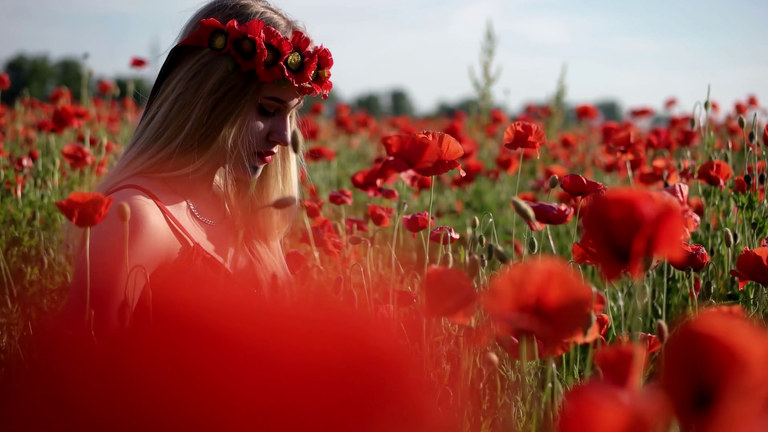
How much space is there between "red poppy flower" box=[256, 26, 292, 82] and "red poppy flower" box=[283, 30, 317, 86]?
2cm

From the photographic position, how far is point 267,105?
7.07ft

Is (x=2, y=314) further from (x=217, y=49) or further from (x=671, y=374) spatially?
(x=671, y=374)

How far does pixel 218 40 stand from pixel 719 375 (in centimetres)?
183

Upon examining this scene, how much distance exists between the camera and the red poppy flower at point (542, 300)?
844 millimetres

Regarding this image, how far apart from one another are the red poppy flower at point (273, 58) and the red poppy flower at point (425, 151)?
0.71 m

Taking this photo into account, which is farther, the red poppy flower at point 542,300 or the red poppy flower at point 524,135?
the red poppy flower at point 524,135

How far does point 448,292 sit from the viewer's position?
104cm

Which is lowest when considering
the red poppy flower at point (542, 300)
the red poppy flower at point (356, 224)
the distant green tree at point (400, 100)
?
the red poppy flower at point (356, 224)

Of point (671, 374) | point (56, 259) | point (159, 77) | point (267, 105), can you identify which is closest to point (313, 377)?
point (671, 374)

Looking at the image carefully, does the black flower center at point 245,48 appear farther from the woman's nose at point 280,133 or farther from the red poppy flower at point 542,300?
the red poppy flower at point 542,300

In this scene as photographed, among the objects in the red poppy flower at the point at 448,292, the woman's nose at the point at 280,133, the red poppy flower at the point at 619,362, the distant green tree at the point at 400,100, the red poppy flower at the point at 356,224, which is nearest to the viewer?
the red poppy flower at the point at 619,362

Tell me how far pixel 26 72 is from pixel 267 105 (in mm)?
22165

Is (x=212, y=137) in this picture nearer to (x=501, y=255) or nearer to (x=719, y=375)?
(x=501, y=255)

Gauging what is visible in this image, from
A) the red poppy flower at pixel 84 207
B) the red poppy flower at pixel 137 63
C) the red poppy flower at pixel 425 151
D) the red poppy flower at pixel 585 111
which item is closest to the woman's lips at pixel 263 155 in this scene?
the red poppy flower at pixel 425 151
